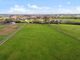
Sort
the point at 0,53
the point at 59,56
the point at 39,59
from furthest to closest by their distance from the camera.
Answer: the point at 0,53 → the point at 59,56 → the point at 39,59

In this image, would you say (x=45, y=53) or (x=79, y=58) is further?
(x=45, y=53)

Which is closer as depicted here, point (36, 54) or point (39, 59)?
point (39, 59)

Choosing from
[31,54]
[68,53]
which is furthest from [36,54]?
[68,53]

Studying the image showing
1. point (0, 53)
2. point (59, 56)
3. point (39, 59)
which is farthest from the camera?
point (0, 53)

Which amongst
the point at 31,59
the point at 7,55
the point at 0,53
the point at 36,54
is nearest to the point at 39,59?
the point at 31,59

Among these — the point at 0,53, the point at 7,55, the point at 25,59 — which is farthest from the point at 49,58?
the point at 0,53

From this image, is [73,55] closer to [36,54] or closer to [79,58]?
[79,58]

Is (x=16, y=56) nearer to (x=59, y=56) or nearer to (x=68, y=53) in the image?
(x=59, y=56)

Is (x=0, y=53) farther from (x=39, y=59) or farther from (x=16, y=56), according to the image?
(x=39, y=59)
